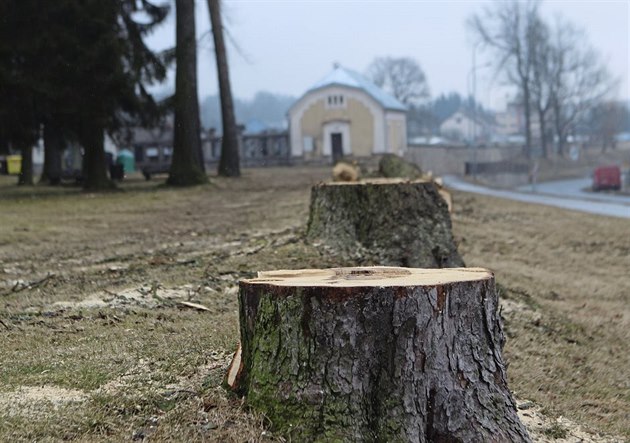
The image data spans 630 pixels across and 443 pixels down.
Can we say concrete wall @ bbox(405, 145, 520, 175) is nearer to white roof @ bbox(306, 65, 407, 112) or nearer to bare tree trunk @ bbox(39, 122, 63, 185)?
white roof @ bbox(306, 65, 407, 112)

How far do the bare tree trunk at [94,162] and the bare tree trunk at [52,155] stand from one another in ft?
2.81

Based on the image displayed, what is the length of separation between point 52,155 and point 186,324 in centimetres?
2625

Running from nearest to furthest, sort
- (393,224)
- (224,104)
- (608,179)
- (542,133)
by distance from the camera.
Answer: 1. (393,224)
2. (224,104)
3. (608,179)
4. (542,133)

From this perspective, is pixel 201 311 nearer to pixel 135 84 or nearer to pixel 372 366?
pixel 372 366

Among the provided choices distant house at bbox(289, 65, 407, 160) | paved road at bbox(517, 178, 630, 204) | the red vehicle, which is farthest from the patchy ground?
distant house at bbox(289, 65, 407, 160)

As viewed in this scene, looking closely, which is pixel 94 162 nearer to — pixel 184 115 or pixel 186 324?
pixel 184 115

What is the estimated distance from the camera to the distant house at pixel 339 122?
202 feet

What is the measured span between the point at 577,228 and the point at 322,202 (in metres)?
9.85

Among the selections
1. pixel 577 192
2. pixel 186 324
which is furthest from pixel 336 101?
pixel 186 324

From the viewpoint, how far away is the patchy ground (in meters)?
4.36

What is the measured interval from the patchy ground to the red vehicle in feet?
112

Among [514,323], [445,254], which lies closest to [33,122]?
[445,254]

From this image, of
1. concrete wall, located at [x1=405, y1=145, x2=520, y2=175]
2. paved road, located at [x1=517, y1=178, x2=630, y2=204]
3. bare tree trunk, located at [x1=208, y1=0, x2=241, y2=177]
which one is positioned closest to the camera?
bare tree trunk, located at [x1=208, y1=0, x2=241, y2=177]

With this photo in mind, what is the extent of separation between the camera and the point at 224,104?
3609 centimetres
